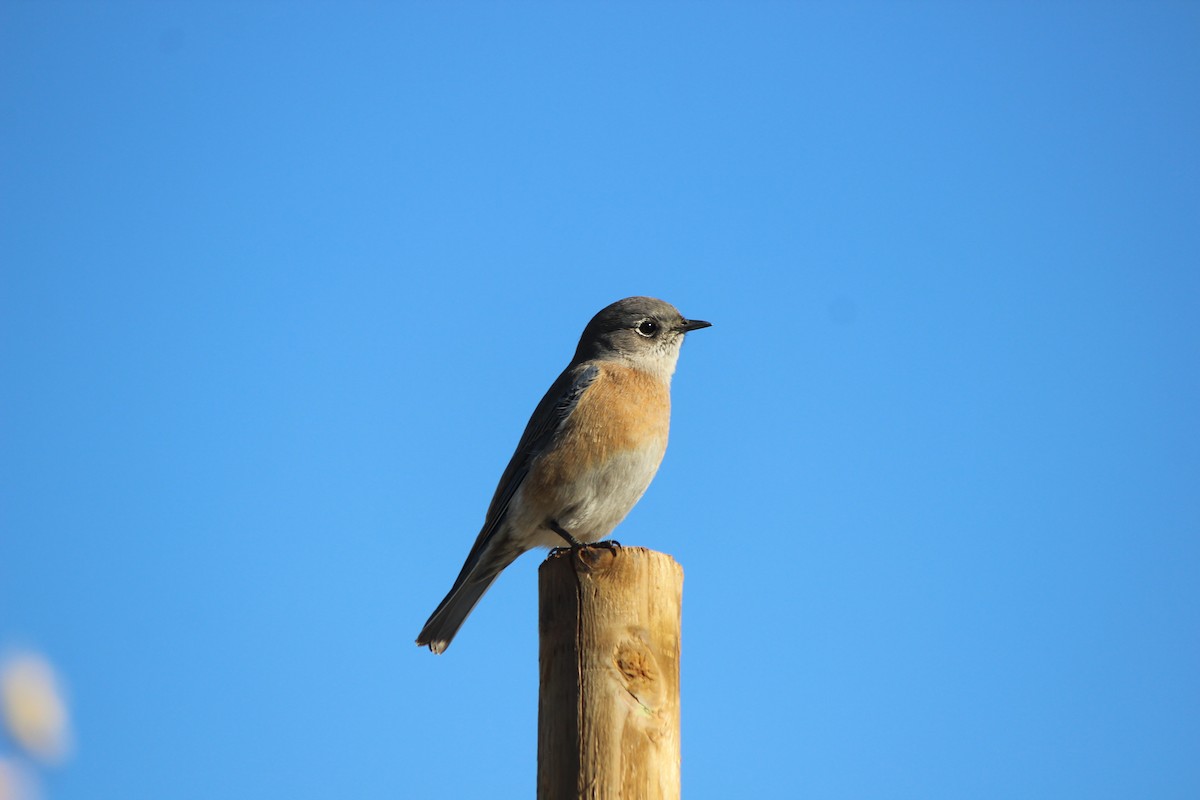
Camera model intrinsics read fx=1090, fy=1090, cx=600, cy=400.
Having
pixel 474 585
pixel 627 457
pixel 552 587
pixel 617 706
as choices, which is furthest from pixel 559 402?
pixel 617 706

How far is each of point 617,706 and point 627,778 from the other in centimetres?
27

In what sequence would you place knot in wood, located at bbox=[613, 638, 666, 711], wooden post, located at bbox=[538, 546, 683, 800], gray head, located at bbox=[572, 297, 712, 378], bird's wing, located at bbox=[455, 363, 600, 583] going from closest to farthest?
wooden post, located at bbox=[538, 546, 683, 800] < knot in wood, located at bbox=[613, 638, 666, 711] < bird's wing, located at bbox=[455, 363, 600, 583] < gray head, located at bbox=[572, 297, 712, 378]

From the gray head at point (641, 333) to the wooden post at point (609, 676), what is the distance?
11.2ft

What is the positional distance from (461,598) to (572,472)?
1163 mm

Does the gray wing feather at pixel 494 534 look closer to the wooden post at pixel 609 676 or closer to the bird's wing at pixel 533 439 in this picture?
Result: the bird's wing at pixel 533 439

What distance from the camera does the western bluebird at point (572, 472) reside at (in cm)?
709

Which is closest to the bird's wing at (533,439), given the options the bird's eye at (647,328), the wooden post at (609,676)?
the bird's eye at (647,328)

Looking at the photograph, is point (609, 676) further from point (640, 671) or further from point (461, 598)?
point (461, 598)

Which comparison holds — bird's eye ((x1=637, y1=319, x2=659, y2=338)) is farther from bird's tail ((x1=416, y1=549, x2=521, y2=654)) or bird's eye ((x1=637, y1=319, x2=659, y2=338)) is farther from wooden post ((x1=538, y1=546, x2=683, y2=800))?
wooden post ((x1=538, y1=546, x2=683, y2=800))

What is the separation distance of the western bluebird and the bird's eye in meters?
0.34

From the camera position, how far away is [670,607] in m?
4.68

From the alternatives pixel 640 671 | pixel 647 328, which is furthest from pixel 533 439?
pixel 640 671

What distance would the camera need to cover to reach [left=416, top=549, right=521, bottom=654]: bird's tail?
23.2 ft

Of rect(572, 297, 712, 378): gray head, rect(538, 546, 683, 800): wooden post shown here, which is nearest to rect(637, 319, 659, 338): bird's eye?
rect(572, 297, 712, 378): gray head
